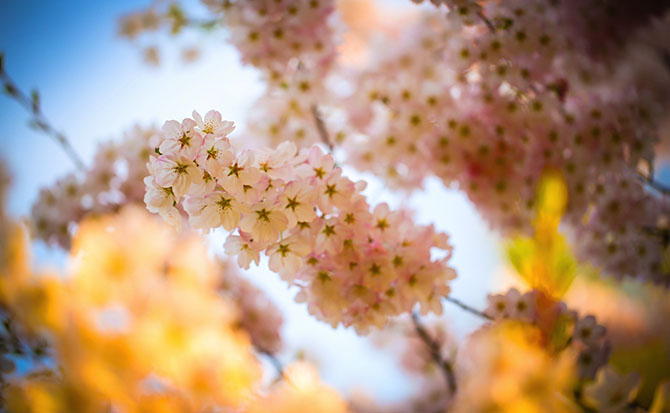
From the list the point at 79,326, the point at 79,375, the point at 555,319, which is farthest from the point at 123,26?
the point at 555,319

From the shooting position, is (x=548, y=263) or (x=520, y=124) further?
(x=520, y=124)

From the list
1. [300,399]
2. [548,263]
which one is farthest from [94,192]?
[548,263]

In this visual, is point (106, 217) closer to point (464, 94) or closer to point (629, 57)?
point (464, 94)

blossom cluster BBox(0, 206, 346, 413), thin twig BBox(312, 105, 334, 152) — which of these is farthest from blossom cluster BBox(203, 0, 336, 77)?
blossom cluster BBox(0, 206, 346, 413)

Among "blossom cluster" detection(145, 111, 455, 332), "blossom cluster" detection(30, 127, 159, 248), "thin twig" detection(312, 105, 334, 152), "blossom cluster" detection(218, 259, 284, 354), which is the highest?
"thin twig" detection(312, 105, 334, 152)

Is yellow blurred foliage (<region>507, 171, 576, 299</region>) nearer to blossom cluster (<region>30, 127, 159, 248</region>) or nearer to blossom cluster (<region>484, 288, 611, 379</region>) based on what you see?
blossom cluster (<region>484, 288, 611, 379</region>)

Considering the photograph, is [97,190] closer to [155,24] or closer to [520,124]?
[155,24]

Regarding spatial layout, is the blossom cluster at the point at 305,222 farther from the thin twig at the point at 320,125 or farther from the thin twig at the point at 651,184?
the thin twig at the point at 651,184
